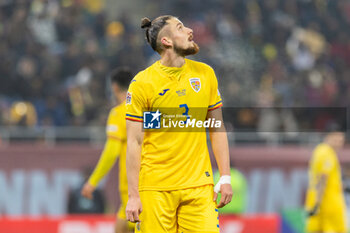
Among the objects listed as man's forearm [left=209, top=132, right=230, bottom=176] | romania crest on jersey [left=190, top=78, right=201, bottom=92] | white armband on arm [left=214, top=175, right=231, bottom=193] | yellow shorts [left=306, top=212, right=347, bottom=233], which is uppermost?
romania crest on jersey [left=190, top=78, right=201, bottom=92]

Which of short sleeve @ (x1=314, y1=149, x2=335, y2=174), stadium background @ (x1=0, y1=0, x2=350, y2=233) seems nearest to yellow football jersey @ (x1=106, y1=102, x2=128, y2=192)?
short sleeve @ (x1=314, y1=149, x2=335, y2=174)

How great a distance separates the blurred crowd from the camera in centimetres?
1252

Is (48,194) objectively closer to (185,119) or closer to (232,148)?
(232,148)

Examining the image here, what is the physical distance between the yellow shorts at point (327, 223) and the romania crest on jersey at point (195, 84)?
4179 mm

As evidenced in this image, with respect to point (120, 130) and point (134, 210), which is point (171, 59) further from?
point (120, 130)

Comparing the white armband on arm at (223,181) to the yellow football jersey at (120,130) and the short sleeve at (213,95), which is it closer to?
the short sleeve at (213,95)

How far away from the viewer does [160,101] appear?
4.05 metres

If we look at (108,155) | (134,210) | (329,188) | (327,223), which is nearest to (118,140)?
(108,155)

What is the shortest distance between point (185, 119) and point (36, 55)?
9.76 m

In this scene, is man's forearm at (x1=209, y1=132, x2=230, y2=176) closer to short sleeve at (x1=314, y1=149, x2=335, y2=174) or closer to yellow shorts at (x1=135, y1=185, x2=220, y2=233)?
yellow shorts at (x1=135, y1=185, x2=220, y2=233)

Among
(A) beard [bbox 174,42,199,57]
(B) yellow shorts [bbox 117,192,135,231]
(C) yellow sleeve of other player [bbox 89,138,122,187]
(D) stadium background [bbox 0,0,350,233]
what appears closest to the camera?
(A) beard [bbox 174,42,199,57]

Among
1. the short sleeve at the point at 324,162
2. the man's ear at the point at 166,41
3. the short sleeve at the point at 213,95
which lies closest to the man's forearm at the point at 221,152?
the short sleeve at the point at 213,95

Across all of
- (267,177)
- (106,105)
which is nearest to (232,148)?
(267,177)

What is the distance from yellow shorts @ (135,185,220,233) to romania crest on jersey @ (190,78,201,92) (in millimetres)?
656
